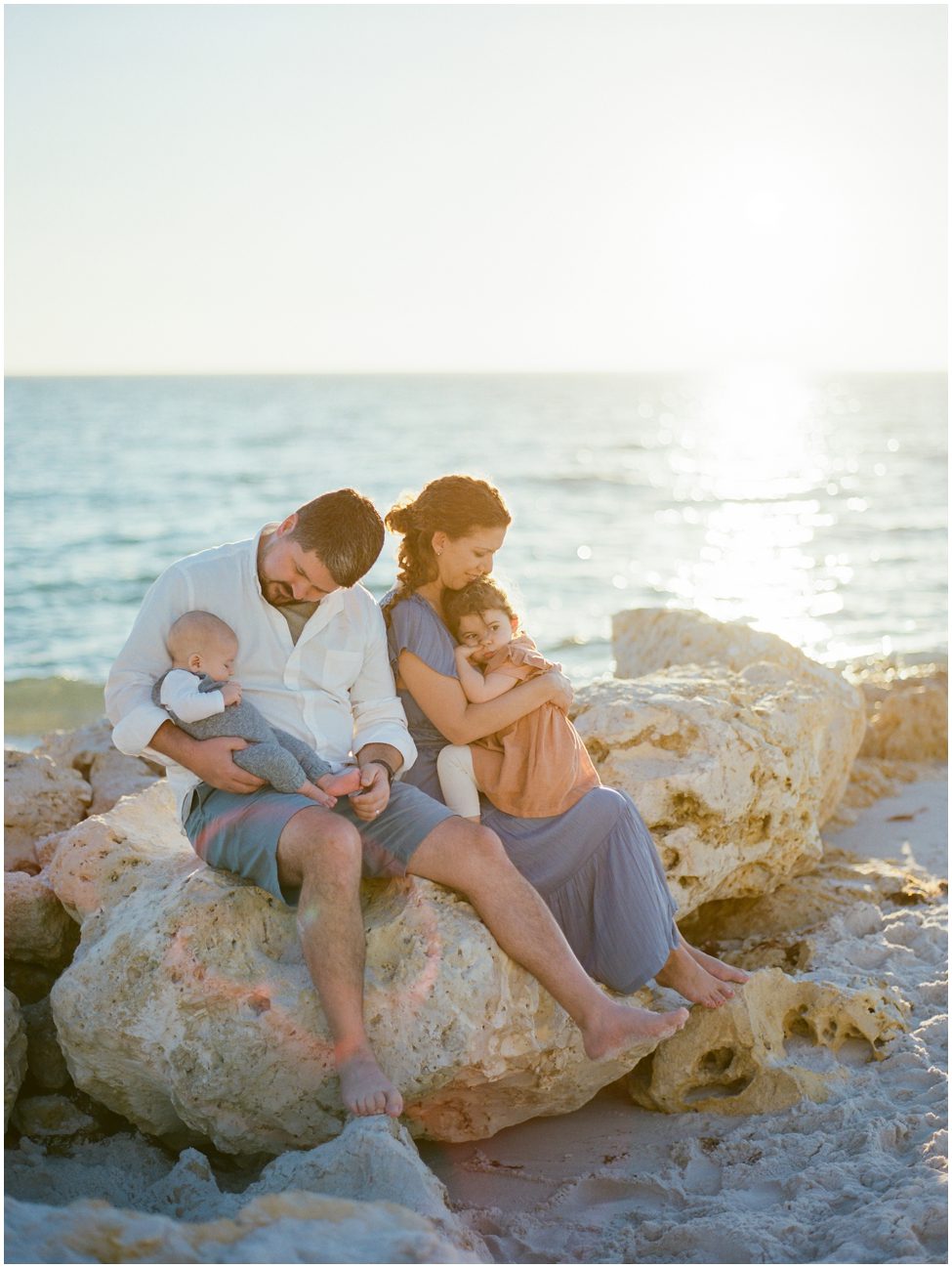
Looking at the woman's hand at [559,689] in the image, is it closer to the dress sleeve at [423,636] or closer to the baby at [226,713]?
the dress sleeve at [423,636]

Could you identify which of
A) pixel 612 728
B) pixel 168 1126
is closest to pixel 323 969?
pixel 168 1126

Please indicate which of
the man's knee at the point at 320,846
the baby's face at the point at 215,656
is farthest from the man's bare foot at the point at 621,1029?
the baby's face at the point at 215,656

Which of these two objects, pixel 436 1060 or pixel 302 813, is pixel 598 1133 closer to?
pixel 436 1060

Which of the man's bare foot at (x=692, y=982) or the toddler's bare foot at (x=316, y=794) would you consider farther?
the man's bare foot at (x=692, y=982)

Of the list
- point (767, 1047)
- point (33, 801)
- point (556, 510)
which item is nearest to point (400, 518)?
point (767, 1047)

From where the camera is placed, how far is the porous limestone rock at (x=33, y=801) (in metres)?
5.43

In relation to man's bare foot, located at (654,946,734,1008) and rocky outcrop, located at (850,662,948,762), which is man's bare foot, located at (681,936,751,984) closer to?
man's bare foot, located at (654,946,734,1008)

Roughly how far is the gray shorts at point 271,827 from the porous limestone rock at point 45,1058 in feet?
3.08

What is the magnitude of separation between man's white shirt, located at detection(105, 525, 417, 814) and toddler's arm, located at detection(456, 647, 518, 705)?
0.26 metres

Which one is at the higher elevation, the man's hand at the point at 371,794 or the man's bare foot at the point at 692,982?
the man's hand at the point at 371,794

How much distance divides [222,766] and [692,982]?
68.6 inches

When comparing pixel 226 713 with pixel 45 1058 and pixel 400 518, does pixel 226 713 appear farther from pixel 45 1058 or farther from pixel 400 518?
pixel 45 1058

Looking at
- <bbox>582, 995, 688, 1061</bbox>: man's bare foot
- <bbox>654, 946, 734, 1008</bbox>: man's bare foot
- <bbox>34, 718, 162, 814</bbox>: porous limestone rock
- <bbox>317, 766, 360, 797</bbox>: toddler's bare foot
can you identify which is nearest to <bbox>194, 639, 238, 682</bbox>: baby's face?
<bbox>317, 766, 360, 797</bbox>: toddler's bare foot

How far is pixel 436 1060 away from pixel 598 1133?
0.73m
